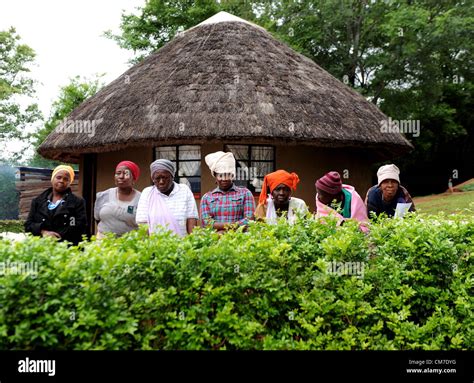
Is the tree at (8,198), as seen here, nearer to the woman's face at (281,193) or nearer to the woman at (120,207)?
the woman at (120,207)

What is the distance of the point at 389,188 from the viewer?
535cm

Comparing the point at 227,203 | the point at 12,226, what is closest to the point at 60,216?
the point at 227,203

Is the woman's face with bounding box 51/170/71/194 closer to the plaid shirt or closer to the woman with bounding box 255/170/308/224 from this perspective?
the plaid shirt

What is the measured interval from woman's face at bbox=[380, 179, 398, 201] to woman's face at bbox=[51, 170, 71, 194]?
10.0 feet

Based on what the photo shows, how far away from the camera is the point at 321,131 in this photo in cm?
1047

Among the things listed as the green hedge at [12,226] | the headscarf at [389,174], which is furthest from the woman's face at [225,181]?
the green hedge at [12,226]

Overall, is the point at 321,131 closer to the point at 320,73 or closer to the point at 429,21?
the point at 320,73

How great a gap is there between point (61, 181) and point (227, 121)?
505 centimetres

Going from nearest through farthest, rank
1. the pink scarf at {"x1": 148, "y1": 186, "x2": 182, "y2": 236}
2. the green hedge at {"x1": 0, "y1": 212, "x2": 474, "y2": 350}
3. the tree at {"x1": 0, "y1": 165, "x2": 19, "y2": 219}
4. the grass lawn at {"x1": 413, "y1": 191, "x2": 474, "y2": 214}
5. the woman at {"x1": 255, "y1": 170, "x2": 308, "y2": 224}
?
the green hedge at {"x1": 0, "y1": 212, "x2": 474, "y2": 350} < the pink scarf at {"x1": 148, "y1": 186, "x2": 182, "y2": 236} < the woman at {"x1": 255, "y1": 170, "x2": 308, "y2": 224} < the grass lawn at {"x1": 413, "y1": 191, "x2": 474, "y2": 214} < the tree at {"x1": 0, "y1": 165, "x2": 19, "y2": 219}

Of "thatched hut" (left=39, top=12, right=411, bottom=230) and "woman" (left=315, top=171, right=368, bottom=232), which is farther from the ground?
"thatched hut" (left=39, top=12, right=411, bottom=230)

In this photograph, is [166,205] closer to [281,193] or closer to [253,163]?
[281,193]

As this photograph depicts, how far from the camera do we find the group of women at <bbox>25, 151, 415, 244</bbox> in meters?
4.97

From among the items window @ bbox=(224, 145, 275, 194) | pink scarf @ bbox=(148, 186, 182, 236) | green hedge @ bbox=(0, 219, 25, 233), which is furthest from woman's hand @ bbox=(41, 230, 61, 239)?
green hedge @ bbox=(0, 219, 25, 233)

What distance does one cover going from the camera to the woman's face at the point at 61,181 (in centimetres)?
545
